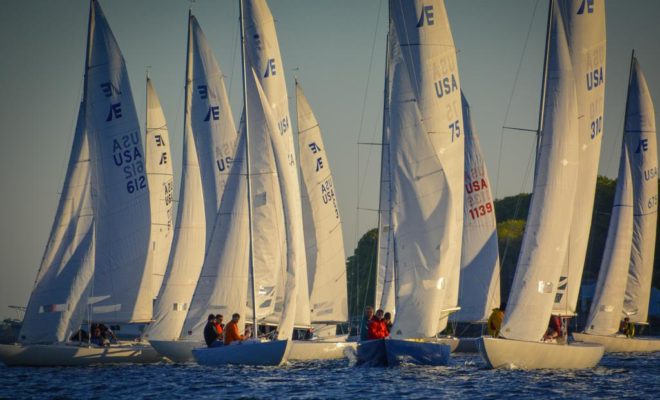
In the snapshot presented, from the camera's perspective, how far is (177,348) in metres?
34.5

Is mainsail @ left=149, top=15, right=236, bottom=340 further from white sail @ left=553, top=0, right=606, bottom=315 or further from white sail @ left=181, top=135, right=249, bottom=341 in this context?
white sail @ left=553, top=0, right=606, bottom=315

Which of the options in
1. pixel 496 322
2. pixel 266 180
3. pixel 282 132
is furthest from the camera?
pixel 282 132

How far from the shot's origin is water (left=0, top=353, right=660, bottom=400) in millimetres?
25734

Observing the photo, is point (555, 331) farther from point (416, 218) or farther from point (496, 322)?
point (416, 218)

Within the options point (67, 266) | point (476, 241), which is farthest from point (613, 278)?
point (67, 266)

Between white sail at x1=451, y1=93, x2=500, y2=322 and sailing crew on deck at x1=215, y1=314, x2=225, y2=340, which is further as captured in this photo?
white sail at x1=451, y1=93, x2=500, y2=322

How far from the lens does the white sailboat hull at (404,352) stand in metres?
30.3

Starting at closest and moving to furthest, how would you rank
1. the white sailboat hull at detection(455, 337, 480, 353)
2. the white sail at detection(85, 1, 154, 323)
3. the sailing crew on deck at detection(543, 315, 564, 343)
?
1. the sailing crew on deck at detection(543, 315, 564, 343)
2. the white sail at detection(85, 1, 154, 323)
3. the white sailboat hull at detection(455, 337, 480, 353)

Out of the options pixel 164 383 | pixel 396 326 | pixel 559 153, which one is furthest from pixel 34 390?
pixel 559 153

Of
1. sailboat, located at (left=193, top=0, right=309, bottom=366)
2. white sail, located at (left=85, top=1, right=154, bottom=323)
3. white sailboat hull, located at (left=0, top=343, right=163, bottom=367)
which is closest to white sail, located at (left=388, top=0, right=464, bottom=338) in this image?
sailboat, located at (left=193, top=0, right=309, bottom=366)

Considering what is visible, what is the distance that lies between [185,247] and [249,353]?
7289mm

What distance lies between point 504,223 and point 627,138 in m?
38.3

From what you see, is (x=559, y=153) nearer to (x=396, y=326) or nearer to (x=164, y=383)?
(x=396, y=326)

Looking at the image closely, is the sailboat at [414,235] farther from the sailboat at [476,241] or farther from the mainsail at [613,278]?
the mainsail at [613,278]
